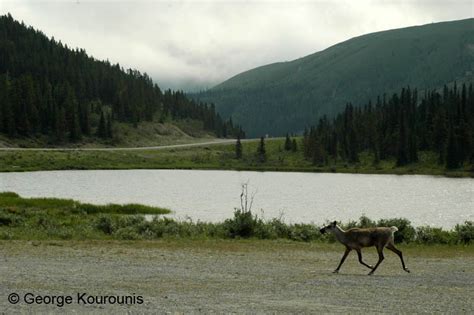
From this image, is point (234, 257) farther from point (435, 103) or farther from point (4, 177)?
point (435, 103)

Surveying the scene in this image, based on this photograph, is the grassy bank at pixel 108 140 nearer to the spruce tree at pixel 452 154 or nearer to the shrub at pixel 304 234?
the spruce tree at pixel 452 154

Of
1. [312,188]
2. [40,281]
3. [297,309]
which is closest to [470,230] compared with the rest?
[297,309]

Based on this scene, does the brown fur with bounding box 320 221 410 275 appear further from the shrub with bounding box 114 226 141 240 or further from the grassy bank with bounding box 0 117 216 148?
the grassy bank with bounding box 0 117 216 148

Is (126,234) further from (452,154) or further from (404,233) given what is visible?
(452,154)

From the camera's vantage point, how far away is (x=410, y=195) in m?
80.8

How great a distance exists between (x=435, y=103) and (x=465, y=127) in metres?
31.7

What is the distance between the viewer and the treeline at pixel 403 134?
14838cm

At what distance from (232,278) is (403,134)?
147 metres

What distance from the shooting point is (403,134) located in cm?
15812

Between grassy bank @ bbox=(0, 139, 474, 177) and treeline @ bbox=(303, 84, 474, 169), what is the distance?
11.0 feet

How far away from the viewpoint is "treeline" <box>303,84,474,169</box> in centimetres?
14838

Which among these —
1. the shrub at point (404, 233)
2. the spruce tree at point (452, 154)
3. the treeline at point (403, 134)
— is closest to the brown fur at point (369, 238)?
the shrub at point (404, 233)

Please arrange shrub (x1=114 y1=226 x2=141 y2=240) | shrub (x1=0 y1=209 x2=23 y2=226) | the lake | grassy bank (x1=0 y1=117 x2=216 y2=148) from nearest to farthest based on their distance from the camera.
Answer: shrub (x1=114 y1=226 x2=141 y2=240) → shrub (x1=0 y1=209 x2=23 y2=226) → the lake → grassy bank (x1=0 y1=117 x2=216 y2=148)

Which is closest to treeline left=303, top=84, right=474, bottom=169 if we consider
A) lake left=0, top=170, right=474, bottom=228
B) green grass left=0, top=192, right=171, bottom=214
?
lake left=0, top=170, right=474, bottom=228
